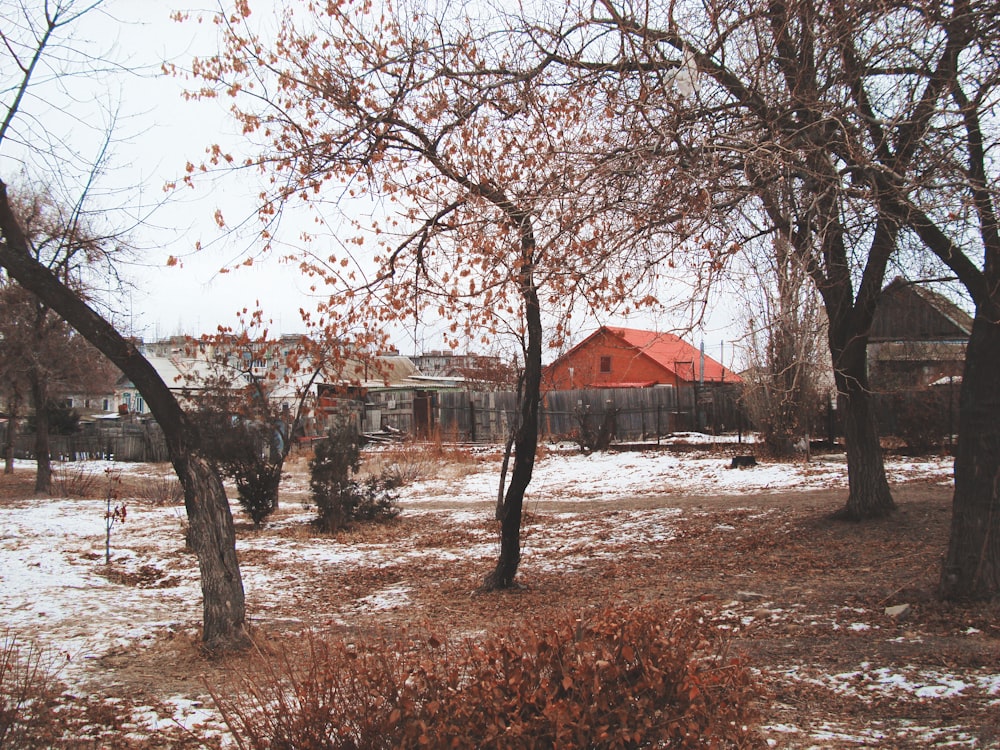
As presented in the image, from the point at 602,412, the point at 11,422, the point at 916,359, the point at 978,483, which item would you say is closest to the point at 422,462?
the point at 602,412

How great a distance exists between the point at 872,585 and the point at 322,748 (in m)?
5.92

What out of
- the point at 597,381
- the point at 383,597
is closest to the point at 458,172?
the point at 383,597

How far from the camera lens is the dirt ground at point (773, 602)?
4395 mm

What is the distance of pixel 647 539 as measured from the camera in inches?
437

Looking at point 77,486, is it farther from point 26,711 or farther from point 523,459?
point 26,711

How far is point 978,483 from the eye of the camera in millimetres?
6180

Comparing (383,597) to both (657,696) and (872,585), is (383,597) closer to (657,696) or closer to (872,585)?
(872,585)

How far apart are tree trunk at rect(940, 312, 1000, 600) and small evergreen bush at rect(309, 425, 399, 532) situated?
30.5ft

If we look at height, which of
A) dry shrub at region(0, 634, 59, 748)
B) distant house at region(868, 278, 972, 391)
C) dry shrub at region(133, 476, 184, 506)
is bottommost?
dry shrub at region(0, 634, 59, 748)

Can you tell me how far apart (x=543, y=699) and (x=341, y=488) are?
11.1m

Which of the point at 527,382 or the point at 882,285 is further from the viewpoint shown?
the point at 882,285

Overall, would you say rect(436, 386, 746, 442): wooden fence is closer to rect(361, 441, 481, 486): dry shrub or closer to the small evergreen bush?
rect(361, 441, 481, 486): dry shrub

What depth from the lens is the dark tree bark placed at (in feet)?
18.9

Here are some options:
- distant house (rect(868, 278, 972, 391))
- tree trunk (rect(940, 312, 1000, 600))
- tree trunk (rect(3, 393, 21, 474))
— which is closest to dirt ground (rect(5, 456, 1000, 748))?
tree trunk (rect(940, 312, 1000, 600))
